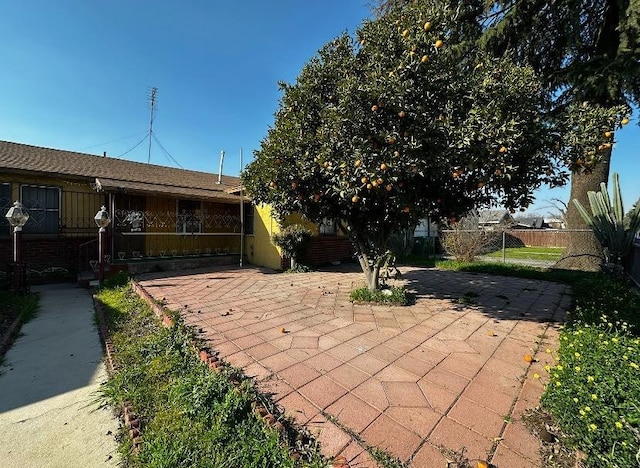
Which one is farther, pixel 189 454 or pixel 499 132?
pixel 499 132

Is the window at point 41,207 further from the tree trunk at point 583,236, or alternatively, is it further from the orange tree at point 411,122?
the tree trunk at point 583,236

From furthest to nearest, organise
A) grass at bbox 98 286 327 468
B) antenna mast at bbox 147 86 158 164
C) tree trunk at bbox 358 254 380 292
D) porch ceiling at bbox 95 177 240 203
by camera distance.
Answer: antenna mast at bbox 147 86 158 164 < porch ceiling at bbox 95 177 240 203 < tree trunk at bbox 358 254 380 292 < grass at bbox 98 286 327 468

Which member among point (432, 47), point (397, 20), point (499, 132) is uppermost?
point (397, 20)

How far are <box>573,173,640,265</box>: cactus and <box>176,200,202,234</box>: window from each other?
13087 millimetres

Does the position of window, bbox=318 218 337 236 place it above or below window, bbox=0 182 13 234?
below

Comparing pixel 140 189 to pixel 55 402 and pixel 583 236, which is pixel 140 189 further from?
pixel 583 236

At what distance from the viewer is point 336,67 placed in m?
4.09

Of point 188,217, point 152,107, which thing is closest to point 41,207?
point 188,217

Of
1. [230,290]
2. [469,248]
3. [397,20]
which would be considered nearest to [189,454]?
[230,290]

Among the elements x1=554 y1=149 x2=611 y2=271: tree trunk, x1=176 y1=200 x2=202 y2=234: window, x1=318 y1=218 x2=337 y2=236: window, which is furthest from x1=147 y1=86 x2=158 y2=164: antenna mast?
x1=554 y1=149 x2=611 y2=271: tree trunk

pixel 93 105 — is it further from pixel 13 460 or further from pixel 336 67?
pixel 13 460

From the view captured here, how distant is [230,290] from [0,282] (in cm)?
539

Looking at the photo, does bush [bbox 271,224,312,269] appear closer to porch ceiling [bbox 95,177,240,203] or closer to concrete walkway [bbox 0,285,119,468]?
porch ceiling [bbox 95,177,240,203]

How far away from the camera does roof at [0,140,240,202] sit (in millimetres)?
7805
